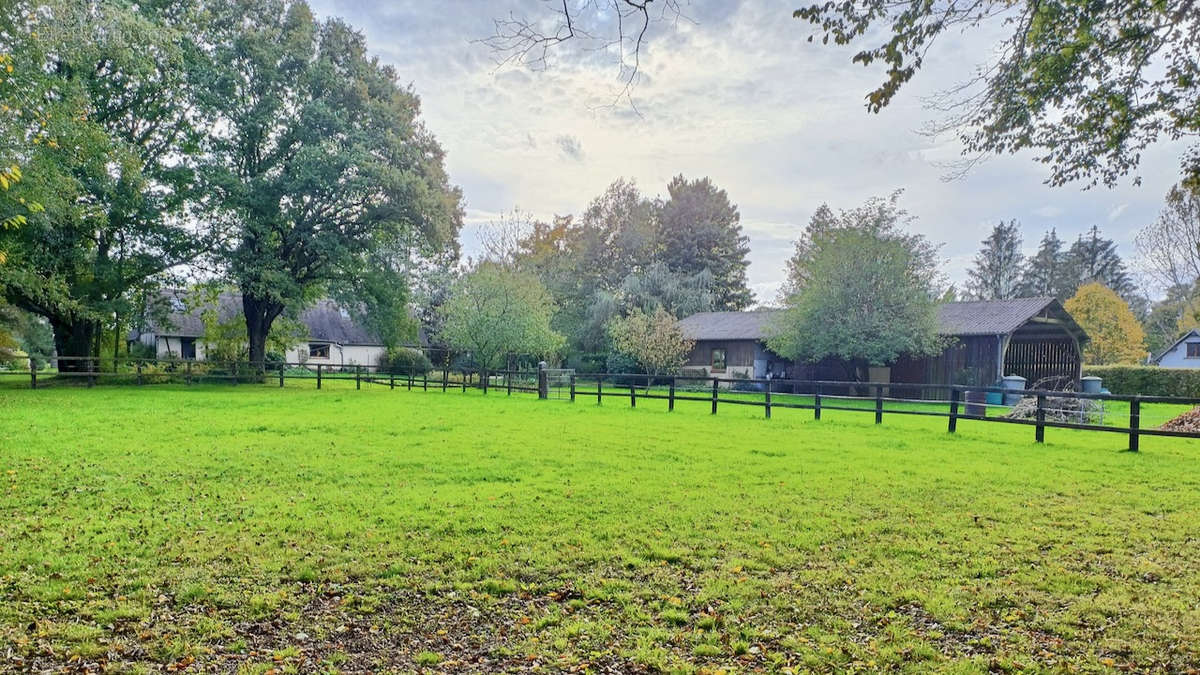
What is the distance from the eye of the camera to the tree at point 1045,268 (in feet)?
175

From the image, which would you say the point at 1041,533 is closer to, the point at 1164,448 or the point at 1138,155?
the point at 1138,155

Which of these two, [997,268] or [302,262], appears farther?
[997,268]

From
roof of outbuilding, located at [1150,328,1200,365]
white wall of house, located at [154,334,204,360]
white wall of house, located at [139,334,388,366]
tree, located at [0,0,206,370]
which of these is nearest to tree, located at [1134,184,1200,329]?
roof of outbuilding, located at [1150,328,1200,365]

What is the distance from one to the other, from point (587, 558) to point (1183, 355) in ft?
165

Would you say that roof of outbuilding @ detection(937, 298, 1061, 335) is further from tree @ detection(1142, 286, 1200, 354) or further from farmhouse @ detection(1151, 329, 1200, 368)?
tree @ detection(1142, 286, 1200, 354)

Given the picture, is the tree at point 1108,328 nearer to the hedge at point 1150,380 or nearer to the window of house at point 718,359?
the hedge at point 1150,380

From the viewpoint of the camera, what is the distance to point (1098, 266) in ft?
172

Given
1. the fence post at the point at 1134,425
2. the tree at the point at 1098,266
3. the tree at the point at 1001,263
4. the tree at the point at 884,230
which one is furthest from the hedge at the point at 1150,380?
the tree at the point at 1098,266

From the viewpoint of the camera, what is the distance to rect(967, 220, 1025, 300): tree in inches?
2103

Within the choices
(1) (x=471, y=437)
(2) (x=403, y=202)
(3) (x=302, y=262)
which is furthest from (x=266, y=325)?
(1) (x=471, y=437)

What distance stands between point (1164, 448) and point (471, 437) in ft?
35.7

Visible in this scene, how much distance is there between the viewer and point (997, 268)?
5403 cm

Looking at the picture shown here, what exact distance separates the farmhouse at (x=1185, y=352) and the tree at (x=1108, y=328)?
264 centimetres

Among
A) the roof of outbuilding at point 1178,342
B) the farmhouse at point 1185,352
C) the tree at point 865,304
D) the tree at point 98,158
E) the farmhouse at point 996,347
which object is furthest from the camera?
the farmhouse at point 1185,352
